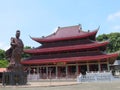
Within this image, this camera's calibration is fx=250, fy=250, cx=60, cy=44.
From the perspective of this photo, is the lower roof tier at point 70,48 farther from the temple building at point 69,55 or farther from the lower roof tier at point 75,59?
the lower roof tier at point 75,59

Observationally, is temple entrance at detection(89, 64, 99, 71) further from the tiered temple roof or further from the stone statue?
the stone statue

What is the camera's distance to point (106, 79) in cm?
3509

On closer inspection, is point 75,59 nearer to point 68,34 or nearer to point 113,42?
point 68,34

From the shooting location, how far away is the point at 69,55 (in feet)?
160

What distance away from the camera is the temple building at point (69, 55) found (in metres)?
46.1

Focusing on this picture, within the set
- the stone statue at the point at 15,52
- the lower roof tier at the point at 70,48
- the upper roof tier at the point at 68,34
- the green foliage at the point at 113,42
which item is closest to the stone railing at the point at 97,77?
the lower roof tier at the point at 70,48

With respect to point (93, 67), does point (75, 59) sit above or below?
above

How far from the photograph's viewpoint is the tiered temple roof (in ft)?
151

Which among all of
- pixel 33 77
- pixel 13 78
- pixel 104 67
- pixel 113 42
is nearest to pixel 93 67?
pixel 104 67

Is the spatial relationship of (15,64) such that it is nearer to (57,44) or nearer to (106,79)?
(106,79)

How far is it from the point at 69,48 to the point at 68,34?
19.0ft

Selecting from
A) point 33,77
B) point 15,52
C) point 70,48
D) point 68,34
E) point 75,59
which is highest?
point 68,34

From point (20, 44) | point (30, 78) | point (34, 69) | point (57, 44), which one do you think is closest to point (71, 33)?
point (57, 44)

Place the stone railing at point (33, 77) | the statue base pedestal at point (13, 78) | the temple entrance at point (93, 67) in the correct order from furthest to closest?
1. the temple entrance at point (93, 67)
2. the stone railing at point (33, 77)
3. the statue base pedestal at point (13, 78)
